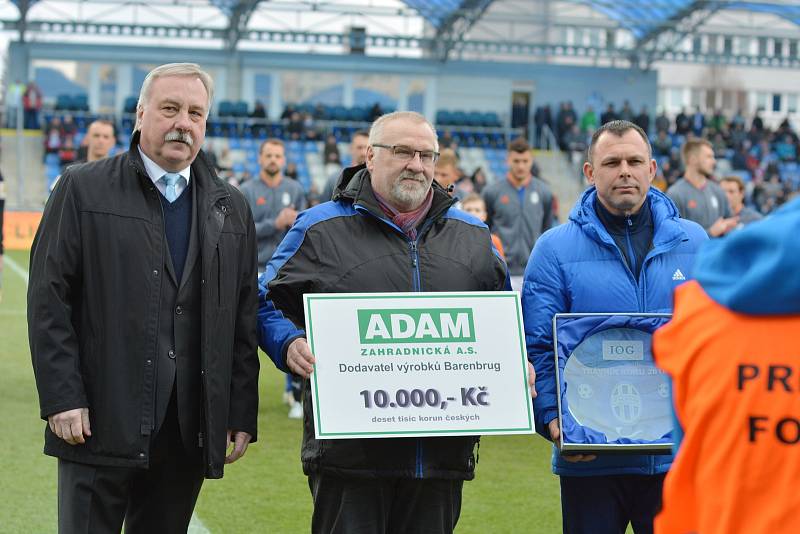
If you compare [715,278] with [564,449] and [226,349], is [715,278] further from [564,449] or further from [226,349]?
[226,349]

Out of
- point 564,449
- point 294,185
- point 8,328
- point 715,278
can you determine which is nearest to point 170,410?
point 564,449

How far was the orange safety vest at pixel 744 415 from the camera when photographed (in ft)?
6.87

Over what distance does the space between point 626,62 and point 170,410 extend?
43.0 m

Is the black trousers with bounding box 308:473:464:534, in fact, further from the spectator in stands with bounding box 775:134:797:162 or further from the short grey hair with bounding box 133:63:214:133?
the spectator in stands with bounding box 775:134:797:162

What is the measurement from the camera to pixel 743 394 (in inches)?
82.7

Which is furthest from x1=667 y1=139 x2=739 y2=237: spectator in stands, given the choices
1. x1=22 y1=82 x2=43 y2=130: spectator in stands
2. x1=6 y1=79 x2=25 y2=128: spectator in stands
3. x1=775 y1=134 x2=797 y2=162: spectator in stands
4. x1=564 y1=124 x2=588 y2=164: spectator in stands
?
x1=775 y1=134 x2=797 y2=162: spectator in stands

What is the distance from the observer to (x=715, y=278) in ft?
6.93

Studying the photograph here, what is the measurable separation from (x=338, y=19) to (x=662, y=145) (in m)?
11.3

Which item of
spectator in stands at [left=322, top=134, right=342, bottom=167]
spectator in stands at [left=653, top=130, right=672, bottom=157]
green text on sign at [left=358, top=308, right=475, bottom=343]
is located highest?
spectator in stands at [left=653, top=130, right=672, bottom=157]

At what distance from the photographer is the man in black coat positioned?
12.7 ft

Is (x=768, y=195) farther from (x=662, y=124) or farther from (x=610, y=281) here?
(x=610, y=281)

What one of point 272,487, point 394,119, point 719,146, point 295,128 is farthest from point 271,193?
point 719,146

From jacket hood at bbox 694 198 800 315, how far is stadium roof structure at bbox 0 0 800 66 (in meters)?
36.2

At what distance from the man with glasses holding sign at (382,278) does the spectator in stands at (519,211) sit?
651 cm
